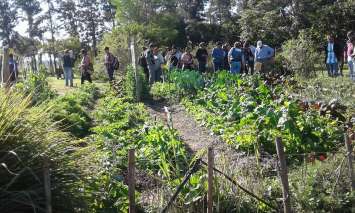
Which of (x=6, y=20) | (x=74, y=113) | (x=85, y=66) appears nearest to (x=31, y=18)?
(x=6, y=20)

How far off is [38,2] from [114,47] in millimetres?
47729

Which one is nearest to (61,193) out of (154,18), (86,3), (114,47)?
(114,47)

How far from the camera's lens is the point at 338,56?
18.9m

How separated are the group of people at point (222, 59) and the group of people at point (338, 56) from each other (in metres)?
1.93

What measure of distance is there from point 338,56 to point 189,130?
10.6 m

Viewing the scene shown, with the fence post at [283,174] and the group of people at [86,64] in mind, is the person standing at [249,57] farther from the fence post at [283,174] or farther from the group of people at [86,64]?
the fence post at [283,174]

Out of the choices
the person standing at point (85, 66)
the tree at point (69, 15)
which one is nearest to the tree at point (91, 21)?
the tree at point (69, 15)

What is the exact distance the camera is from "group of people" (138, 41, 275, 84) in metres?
17.2

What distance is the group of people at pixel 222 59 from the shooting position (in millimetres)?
17188

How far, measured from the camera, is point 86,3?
69.1m

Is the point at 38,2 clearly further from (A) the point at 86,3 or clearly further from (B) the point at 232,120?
(B) the point at 232,120

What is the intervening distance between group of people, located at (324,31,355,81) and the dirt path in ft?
17.2

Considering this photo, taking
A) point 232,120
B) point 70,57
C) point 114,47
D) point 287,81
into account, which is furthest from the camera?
point 114,47

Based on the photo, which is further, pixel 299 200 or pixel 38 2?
pixel 38 2
